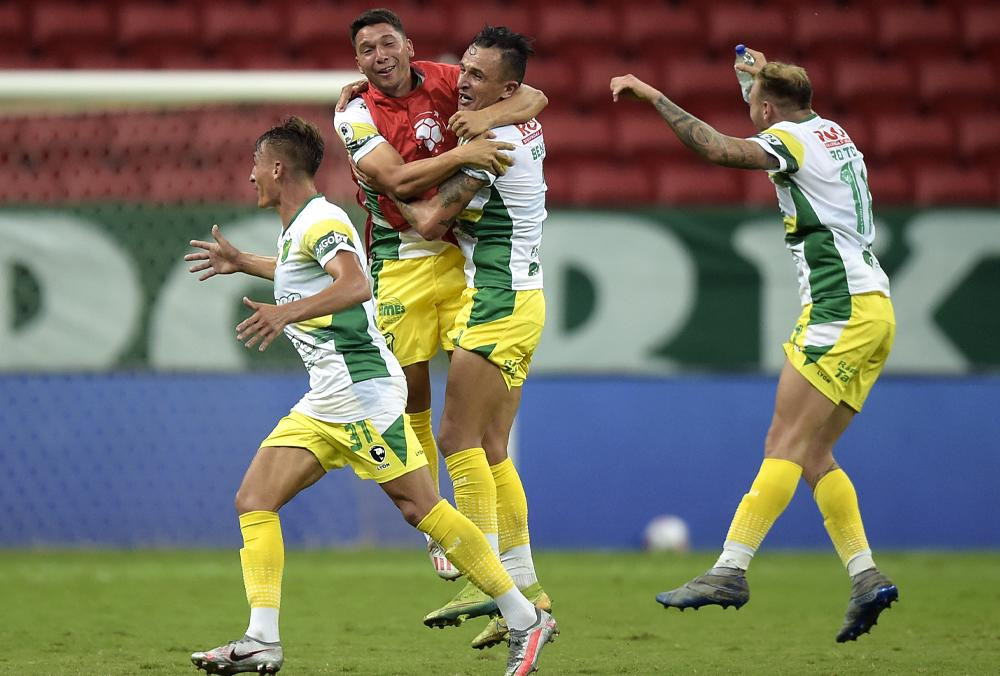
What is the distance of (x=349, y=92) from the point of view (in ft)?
20.1

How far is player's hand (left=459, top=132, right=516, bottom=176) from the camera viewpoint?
18.7 feet

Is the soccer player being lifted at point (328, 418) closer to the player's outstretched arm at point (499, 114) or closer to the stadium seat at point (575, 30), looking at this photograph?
the player's outstretched arm at point (499, 114)

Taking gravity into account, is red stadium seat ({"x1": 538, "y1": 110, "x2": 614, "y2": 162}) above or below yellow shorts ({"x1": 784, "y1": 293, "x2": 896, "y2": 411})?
above

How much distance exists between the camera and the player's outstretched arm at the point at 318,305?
195 inches

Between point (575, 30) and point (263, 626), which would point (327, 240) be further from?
point (575, 30)

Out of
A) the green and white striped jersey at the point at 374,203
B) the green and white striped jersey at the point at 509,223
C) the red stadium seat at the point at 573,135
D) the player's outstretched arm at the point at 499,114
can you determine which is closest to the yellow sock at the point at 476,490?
the green and white striped jersey at the point at 509,223

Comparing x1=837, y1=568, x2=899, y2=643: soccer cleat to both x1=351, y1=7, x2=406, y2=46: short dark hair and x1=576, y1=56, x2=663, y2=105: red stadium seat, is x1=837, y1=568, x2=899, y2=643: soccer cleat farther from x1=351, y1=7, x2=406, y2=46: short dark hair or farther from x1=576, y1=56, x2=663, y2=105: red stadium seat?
x1=576, y1=56, x2=663, y2=105: red stadium seat

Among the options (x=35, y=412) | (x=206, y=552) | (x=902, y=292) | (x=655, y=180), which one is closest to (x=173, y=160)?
(x=35, y=412)

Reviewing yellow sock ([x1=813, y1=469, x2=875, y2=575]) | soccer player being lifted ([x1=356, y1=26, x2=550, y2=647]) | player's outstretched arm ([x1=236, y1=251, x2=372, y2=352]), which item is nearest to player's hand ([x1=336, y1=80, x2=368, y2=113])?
soccer player being lifted ([x1=356, y1=26, x2=550, y2=647])

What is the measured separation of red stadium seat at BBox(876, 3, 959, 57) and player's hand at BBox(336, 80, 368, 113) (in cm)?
619

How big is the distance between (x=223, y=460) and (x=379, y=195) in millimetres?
3940

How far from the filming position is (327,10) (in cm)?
1120

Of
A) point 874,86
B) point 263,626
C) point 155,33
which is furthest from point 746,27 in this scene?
point 263,626

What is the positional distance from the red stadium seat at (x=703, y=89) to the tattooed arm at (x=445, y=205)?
556 centimetres
